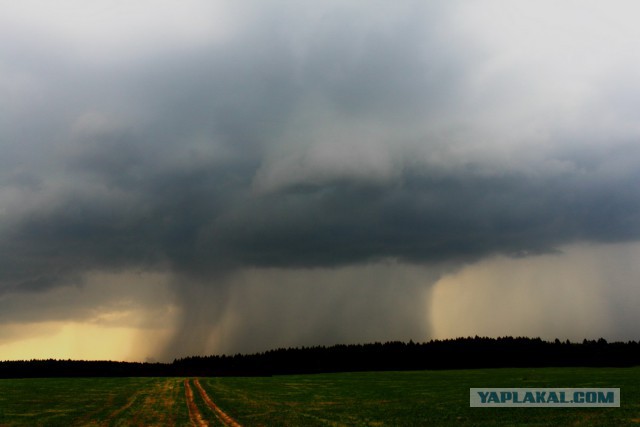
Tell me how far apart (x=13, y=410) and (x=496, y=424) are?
56008mm

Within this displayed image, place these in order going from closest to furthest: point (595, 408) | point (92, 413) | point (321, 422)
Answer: point (321, 422), point (595, 408), point (92, 413)

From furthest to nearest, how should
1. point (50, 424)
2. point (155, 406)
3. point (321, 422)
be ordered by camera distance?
1. point (155, 406)
2. point (50, 424)
3. point (321, 422)

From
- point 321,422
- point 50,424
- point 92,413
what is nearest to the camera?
point 321,422

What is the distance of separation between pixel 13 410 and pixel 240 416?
108ft

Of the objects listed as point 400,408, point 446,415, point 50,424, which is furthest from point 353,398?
point 50,424

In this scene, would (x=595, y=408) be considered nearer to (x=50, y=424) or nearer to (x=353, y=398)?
(x=353, y=398)

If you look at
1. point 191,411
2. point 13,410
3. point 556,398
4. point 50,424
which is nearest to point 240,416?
point 191,411

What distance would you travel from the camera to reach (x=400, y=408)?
55625 mm

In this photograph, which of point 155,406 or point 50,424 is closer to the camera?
point 50,424

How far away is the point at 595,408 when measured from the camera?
168 feet

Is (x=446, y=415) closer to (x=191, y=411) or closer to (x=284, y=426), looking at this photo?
(x=284, y=426)

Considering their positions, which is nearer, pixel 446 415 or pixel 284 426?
pixel 284 426

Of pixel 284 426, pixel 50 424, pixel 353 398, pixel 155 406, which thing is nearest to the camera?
pixel 284 426

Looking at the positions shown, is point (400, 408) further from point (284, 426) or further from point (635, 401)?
point (635, 401)
